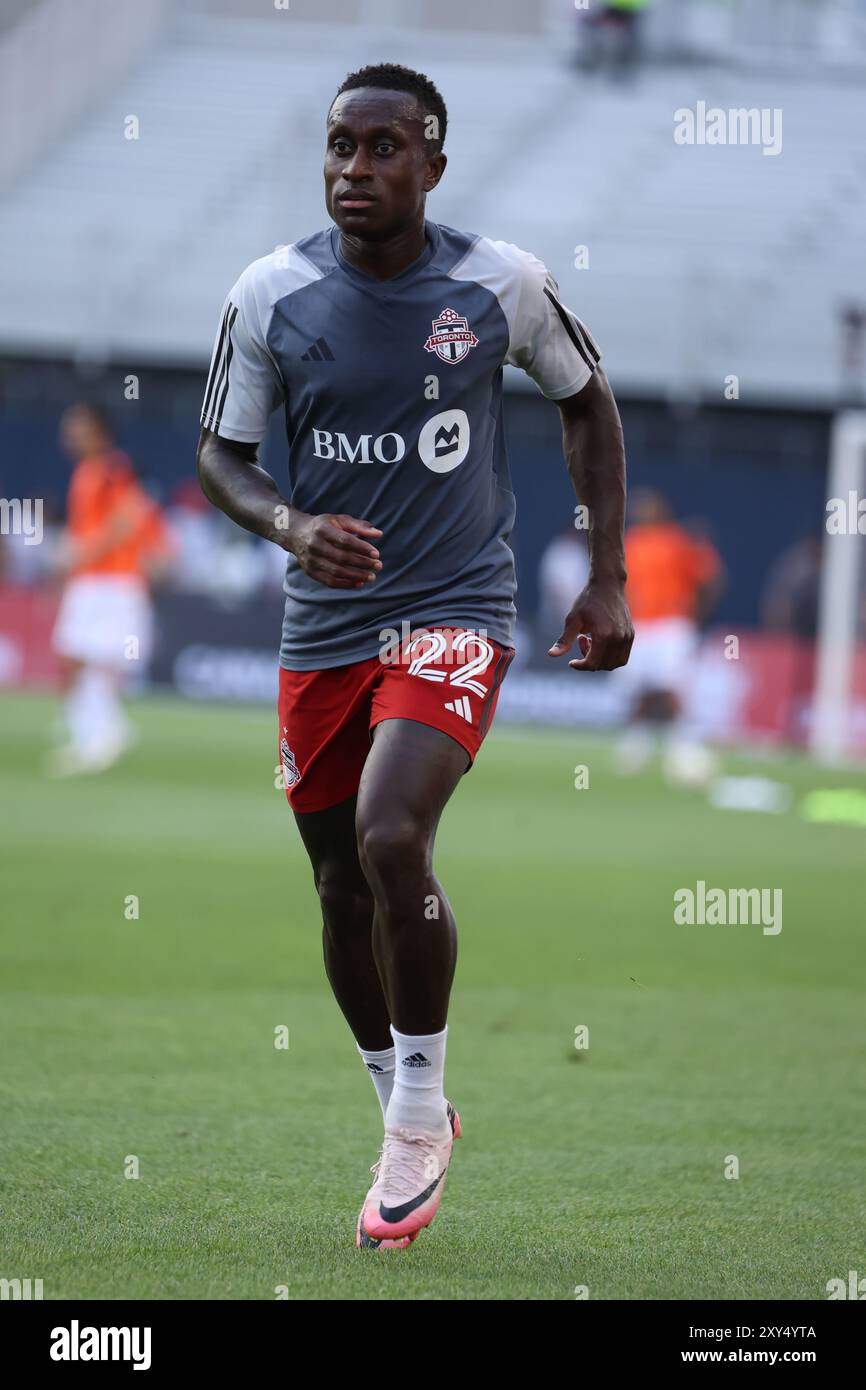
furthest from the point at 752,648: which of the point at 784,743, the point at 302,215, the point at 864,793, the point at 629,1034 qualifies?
the point at 629,1034

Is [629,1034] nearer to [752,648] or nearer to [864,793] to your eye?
[864,793]

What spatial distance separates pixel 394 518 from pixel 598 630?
20.7 inches

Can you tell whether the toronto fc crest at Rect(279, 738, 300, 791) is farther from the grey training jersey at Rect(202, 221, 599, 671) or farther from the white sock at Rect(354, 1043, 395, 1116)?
the white sock at Rect(354, 1043, 395, 1116)

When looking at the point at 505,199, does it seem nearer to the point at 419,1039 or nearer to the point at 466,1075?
the point at 466,1075

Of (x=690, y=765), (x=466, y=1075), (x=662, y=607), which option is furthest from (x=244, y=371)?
(x=662, y=607)

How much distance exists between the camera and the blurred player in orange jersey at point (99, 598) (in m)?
15.5

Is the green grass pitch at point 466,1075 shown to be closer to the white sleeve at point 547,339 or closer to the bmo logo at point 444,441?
the bmo logo at point 444,441

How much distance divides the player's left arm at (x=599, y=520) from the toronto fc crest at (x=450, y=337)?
1.29 ft

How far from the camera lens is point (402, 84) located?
4465 mm

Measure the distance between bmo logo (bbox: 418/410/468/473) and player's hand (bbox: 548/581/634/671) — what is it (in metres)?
0.43

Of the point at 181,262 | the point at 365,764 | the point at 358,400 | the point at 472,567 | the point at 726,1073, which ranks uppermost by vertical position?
the point at 181,262

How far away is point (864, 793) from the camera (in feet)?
56.2

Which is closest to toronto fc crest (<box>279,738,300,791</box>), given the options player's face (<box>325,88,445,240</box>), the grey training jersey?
the grey training jersey

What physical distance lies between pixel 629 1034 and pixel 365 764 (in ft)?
9.61
